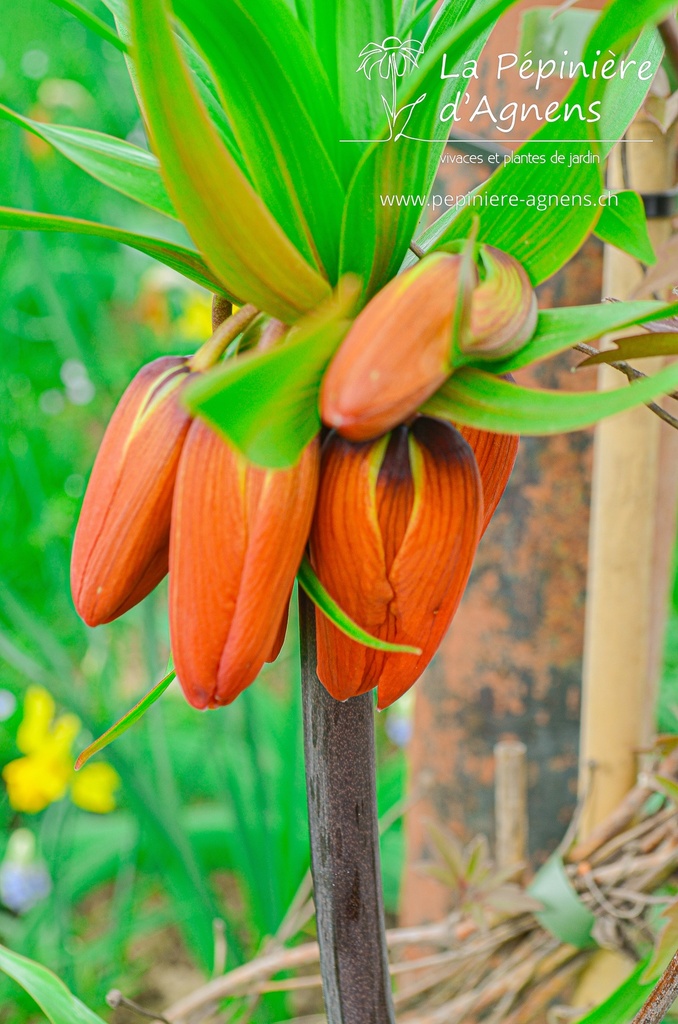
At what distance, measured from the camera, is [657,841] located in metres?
0.60

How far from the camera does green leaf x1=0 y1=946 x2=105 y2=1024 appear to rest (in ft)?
1.16

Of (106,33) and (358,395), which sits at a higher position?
(106,33)

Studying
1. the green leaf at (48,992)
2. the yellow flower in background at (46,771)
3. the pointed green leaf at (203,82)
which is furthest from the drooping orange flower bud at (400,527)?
the yellow flower in background at (46,771)

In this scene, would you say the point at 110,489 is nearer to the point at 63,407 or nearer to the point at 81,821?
the point at 81,821

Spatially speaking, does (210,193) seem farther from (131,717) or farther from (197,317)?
(197,317)

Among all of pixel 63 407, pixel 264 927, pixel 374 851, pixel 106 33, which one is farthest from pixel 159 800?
pixel 63 407

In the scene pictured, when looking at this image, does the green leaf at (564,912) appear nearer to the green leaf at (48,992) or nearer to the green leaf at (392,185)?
the green leaf at (48,992)

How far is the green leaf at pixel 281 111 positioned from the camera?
0.81 ft

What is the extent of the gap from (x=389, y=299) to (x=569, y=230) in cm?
7

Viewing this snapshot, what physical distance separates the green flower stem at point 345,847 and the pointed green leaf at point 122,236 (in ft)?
0.35

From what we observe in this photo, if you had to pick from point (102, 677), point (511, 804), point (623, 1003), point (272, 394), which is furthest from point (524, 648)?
point (272, 394)

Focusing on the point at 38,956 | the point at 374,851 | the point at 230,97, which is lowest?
the point at 38,956

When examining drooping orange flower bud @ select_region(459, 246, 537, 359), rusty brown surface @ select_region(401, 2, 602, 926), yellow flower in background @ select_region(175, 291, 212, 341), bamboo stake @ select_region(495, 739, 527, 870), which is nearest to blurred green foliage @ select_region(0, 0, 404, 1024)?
yellow flower in background @ select_region(175, 291, 212, 341)

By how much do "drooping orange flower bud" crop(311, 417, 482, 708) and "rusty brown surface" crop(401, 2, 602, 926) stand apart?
491 millimetres
